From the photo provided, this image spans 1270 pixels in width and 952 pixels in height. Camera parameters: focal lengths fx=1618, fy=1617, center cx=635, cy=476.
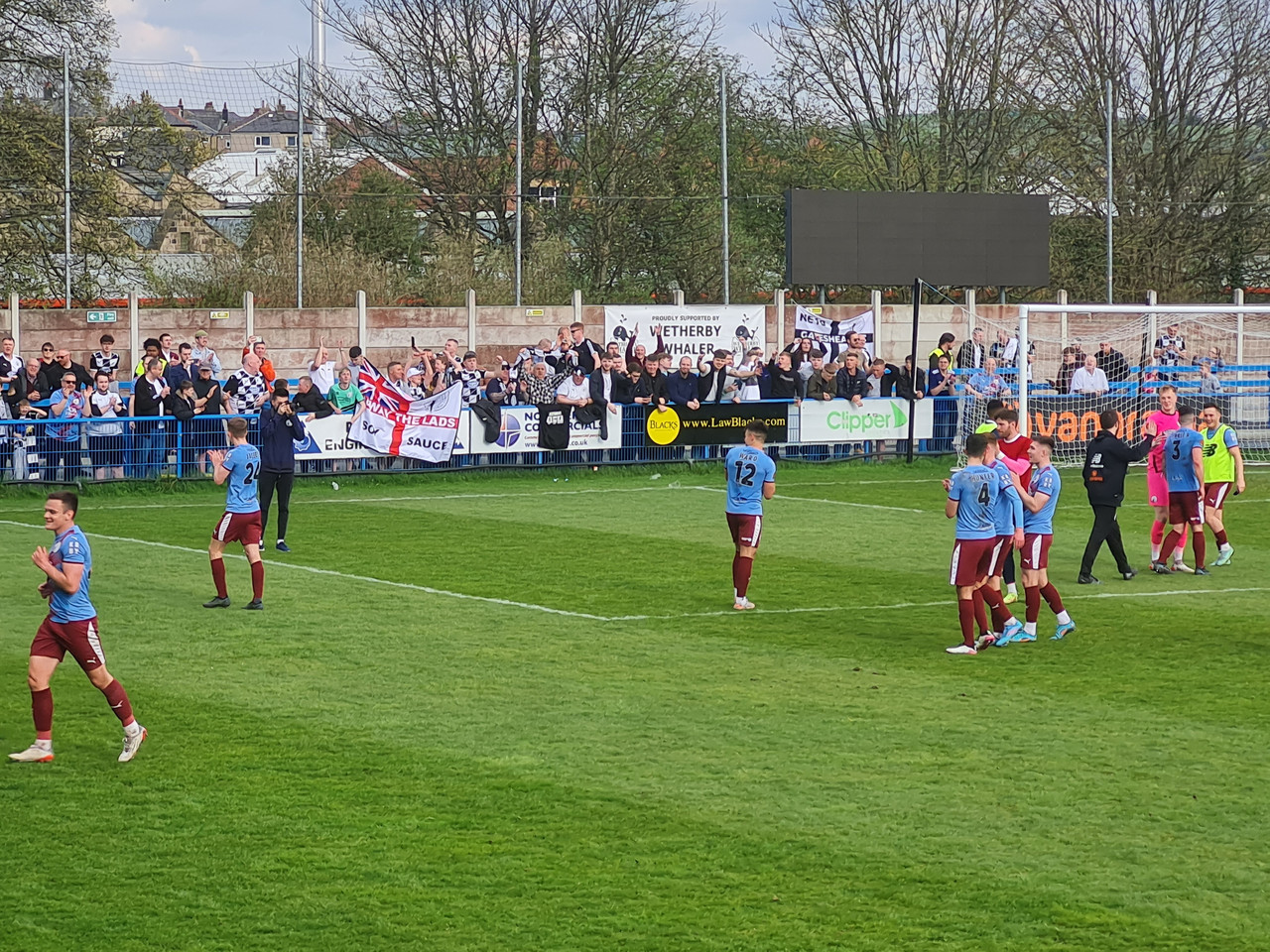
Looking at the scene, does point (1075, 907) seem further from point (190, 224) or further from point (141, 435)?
point (190, 224)

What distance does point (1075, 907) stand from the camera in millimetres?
7465

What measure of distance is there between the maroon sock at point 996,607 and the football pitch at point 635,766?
0.30m

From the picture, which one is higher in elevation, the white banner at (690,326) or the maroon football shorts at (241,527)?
the white banner at (690,326)

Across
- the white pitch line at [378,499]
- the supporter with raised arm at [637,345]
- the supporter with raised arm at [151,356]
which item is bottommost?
the white pitch line at [378,499]

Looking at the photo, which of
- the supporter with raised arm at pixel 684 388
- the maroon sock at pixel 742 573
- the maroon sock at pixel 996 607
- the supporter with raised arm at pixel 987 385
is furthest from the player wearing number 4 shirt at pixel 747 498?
the supporter with raised arm at pixel 987 385

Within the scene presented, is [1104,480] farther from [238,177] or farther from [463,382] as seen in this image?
[238,177]

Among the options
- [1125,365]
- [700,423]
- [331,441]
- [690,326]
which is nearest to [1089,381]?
[1125,365]

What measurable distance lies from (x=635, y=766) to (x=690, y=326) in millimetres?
20995

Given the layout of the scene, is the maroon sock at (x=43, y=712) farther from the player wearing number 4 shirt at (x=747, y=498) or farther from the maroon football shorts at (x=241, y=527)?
the player wearing number 4 shirt at (x=747, y=498)

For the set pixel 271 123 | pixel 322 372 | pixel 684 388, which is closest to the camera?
pixel 322 372

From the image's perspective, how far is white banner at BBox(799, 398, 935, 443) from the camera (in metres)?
28.3

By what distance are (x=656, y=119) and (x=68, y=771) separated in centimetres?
3281

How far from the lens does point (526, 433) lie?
26.9 meters

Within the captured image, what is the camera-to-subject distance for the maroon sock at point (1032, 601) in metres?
13.9
